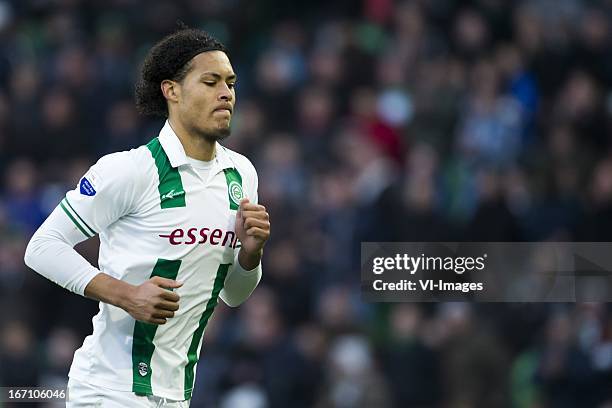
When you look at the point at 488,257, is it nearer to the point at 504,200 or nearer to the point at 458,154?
the point at 504,200

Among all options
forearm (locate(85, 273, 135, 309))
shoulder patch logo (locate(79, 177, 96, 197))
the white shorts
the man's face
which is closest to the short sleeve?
shoulder patch logo (locate(79, 177, 96, 197))

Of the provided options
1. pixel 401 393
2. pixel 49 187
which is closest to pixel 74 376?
pixel 401 393

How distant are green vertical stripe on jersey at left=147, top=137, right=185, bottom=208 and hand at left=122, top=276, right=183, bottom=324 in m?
0.36

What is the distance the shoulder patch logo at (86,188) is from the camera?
4238 millimetres

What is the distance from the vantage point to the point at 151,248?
4312 millimetres

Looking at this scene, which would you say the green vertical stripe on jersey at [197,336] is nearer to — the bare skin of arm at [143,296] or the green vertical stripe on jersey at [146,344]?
the green vertical stripe on jersey at [146,344]

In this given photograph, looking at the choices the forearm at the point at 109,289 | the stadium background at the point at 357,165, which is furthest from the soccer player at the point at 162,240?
the stadium background at the point at 357,165

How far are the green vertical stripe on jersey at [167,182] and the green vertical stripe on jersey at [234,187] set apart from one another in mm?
203

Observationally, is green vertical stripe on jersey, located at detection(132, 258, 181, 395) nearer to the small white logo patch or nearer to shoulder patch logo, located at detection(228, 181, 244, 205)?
the small white logo patch

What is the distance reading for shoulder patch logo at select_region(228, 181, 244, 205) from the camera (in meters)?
4.52

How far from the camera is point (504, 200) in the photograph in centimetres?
→ 923

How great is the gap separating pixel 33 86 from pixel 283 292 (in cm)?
347

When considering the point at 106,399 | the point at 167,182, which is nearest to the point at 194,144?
the point at 167,182

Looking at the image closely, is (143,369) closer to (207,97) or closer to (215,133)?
(215,133)
